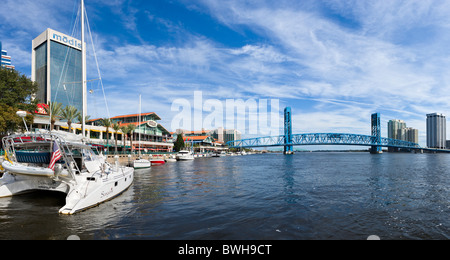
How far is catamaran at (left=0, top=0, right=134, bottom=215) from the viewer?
11523 millimetres

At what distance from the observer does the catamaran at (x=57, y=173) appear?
37.8 ft

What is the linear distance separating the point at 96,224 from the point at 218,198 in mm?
7752

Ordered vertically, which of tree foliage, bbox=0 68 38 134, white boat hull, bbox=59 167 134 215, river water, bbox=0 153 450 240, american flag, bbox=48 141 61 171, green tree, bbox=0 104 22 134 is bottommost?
river water, bbox=0 153 450 240

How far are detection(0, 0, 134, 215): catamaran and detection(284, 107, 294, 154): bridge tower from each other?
15210cm

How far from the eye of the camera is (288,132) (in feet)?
549

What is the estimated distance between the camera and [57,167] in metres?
11.5

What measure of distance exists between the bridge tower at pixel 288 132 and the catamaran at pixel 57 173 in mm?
152104

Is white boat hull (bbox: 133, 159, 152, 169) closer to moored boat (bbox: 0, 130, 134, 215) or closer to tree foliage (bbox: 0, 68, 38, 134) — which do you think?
tree foliage (bbox: 0, 68, 38, 134)

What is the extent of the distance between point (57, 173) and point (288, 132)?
165 metres

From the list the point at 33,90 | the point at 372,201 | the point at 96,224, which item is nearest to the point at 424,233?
the point at 372,201

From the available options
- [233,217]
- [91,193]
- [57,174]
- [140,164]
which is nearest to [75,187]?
[91,193]

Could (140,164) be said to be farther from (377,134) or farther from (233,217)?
(377,134)

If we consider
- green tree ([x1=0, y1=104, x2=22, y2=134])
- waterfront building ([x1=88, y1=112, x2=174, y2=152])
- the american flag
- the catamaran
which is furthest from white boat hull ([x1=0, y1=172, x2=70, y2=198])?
waterfront building ([x1=88, y1=112, x2=174, y2=152])
